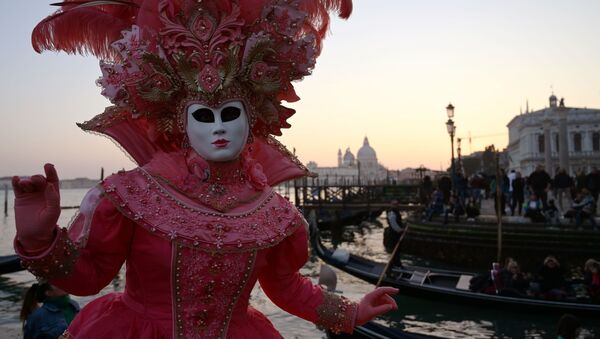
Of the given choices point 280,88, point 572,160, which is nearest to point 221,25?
point 280,88

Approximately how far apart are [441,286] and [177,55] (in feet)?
29.1

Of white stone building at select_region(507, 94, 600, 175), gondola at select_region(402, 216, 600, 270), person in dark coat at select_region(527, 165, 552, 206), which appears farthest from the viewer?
white stone building at select_region(507, 94, 600, 175)

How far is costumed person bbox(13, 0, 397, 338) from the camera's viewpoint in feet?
5.69

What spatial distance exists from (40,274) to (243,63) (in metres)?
0.88

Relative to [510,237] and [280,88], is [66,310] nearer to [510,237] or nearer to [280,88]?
[280,88]

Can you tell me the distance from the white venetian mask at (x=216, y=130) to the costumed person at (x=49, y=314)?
2237 millimetres

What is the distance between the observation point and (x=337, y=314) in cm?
202

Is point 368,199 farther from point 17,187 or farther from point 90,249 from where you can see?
point 17,187

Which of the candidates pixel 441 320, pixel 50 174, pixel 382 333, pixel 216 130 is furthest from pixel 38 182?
pixel 441 320

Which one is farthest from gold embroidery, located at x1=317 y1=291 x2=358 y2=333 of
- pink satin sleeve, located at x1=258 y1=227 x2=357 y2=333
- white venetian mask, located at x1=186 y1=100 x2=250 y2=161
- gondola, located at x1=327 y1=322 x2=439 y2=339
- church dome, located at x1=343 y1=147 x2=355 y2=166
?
church dome, located at x1=343 y1=147 x2=355 y2=166

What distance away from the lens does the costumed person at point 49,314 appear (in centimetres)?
360

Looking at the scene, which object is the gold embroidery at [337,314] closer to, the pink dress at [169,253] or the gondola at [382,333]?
the pink dress at [169,253]

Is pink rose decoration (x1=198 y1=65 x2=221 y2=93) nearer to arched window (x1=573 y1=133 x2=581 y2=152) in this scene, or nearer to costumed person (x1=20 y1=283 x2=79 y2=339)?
costumed person (x1=20 y1=283 x2=79 y2=339)

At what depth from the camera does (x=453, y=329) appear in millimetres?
8906
